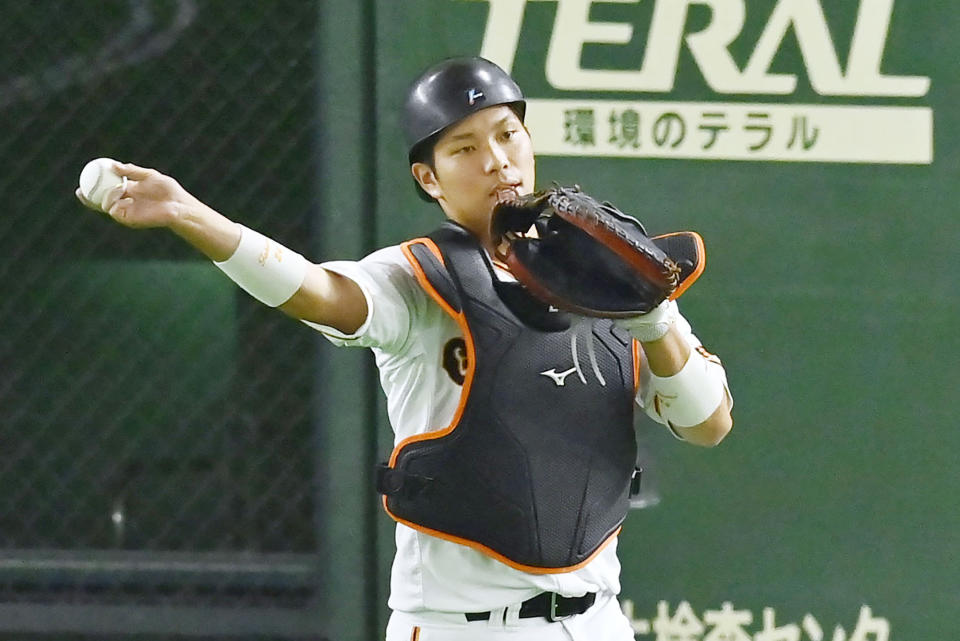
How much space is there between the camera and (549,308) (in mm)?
1912

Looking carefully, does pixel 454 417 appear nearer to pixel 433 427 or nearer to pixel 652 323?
pixel 433 427

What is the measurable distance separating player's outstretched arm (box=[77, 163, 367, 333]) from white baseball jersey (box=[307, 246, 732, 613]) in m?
0.13

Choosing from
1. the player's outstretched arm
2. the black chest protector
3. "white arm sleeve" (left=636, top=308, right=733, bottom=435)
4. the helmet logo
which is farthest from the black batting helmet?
"white arm sleeve" (left=636, top=308, right=733, bottom=435)

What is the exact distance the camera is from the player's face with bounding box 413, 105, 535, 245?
191cm

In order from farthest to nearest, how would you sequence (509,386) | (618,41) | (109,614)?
(109,614)
(618,41)
(509,386)

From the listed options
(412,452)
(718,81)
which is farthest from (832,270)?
(412,452)

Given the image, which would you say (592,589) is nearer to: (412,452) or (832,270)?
(412,452)

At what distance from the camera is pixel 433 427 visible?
1910mm

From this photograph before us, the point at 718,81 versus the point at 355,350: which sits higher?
the point at 718,81

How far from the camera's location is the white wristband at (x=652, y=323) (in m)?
1.75

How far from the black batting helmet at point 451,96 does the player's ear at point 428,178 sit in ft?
0.09

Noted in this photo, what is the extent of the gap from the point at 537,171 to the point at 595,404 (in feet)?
2.90

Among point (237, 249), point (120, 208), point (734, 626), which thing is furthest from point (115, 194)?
point (734, 626)

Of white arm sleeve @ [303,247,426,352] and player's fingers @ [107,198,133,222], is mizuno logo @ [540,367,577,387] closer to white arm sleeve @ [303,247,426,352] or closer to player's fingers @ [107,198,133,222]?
white arm sleeve @ [303,247,426,352]
